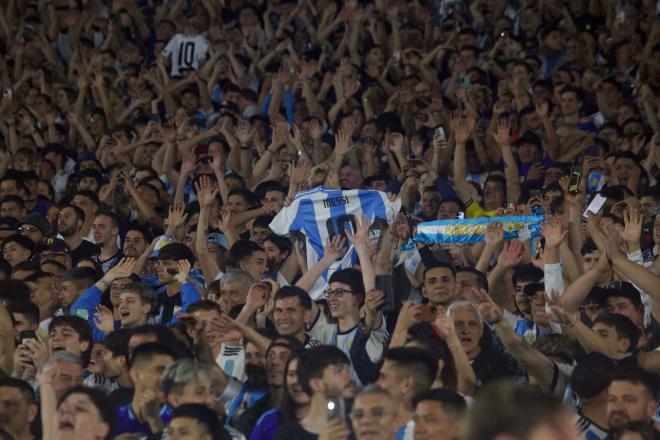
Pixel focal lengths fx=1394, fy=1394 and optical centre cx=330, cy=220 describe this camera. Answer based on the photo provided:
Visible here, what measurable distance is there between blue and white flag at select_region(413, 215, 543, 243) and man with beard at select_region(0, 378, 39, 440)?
11.5ft

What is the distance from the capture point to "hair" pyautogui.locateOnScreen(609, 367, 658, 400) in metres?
5.96

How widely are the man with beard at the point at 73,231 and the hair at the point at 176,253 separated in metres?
1.61

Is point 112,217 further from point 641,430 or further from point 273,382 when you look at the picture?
point 641,430

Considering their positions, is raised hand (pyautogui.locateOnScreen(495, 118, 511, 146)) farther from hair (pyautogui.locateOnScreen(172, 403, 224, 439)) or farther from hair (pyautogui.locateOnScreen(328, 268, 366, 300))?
hair (pyautogui.locateOnScreen(172, 403, 224, 439))

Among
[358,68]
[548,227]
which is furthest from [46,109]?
[548,227]

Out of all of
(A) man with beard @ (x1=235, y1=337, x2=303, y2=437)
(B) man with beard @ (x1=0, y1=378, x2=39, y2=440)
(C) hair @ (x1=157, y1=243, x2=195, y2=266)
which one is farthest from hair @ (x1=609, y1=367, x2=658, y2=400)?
(C) hair @ (x1=157, y1=243, x2=195, y2=266)

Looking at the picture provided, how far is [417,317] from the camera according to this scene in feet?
23.8

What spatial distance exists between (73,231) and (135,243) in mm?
864

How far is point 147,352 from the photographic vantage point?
6.76 meters

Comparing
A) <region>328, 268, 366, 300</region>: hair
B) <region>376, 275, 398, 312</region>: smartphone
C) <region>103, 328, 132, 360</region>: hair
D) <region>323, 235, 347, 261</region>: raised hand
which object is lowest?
<region>376, 275, 398, 312</region>: smartphone

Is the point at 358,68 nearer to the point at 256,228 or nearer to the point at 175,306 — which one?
the point at 256,228

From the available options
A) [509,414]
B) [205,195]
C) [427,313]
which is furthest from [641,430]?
[205,195]

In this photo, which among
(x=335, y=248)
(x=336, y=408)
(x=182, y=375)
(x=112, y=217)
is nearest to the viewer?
(x=336, y=408)

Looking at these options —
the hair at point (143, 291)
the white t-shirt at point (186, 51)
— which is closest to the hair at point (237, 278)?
the hair at point (143, 291)
